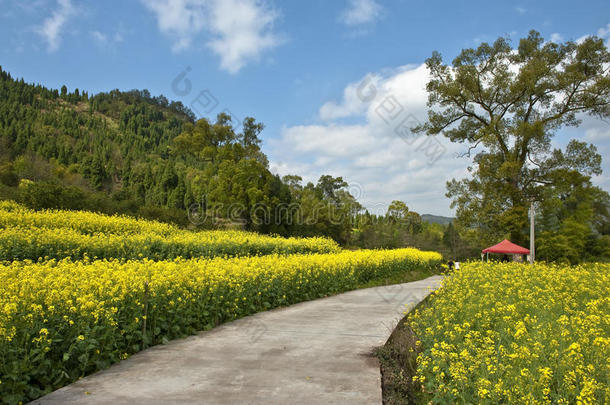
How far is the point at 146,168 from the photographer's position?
50.2 metres

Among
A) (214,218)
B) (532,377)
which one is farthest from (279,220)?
(532,377)

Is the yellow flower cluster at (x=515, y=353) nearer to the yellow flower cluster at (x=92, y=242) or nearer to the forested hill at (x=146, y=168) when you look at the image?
the yellow flower cluster at (x=92, y=242)

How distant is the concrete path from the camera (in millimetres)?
3316

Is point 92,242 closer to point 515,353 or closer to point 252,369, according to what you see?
point 252,369

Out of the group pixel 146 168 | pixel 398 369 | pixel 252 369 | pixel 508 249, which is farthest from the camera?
pixel 146 168

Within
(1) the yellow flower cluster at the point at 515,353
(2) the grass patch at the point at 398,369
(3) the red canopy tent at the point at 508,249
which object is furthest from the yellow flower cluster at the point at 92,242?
(3) the red canopy tent at the point at 508,249

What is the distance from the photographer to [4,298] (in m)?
3.78

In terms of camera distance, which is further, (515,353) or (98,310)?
(98,310)

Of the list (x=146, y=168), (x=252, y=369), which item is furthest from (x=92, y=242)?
(x=146, y=168)

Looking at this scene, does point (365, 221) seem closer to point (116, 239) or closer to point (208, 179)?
point (208, 179)

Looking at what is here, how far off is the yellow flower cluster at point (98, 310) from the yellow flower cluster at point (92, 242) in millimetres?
2355

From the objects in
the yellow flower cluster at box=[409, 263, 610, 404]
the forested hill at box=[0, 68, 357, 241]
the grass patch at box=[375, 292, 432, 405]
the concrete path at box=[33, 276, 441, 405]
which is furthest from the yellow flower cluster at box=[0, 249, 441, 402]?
the forested hill at box=[0, 68, 357, 241]

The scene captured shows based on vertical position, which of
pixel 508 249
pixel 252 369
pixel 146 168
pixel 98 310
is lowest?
pixel 252 369

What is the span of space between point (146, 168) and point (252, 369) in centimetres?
5018
